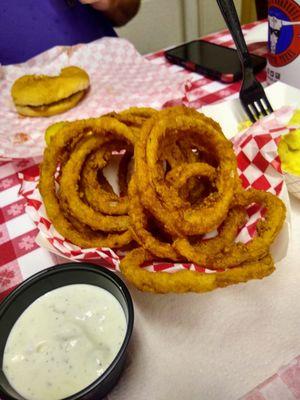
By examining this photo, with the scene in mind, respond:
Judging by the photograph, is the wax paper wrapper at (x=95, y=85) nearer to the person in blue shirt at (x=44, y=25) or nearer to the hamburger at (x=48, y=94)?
the hamburger at (x=48, y=94)

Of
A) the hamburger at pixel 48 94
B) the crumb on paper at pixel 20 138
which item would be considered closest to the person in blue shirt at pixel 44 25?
the hamburger at pixel 48 94

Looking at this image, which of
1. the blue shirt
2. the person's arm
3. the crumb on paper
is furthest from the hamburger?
the person's arm

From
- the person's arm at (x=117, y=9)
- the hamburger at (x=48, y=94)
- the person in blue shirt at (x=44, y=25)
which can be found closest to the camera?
the hamburger at (x=48, y=94)

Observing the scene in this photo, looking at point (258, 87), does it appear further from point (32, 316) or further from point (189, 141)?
point (32, 316)

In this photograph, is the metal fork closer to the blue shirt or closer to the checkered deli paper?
the checkered deli paper

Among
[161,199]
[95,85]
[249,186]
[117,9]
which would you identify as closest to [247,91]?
[249,186]

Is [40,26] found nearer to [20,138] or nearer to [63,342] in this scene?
[20,138]
